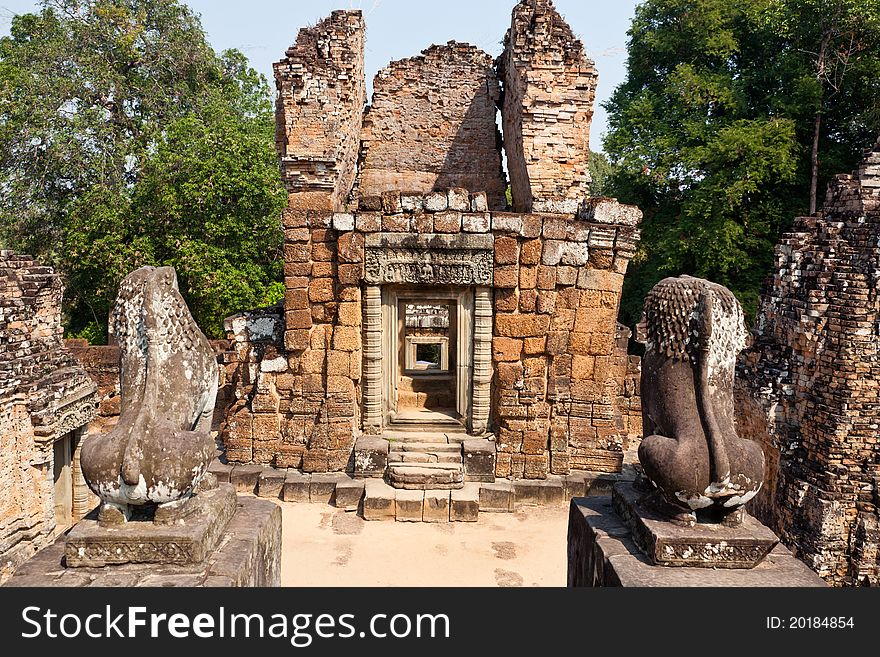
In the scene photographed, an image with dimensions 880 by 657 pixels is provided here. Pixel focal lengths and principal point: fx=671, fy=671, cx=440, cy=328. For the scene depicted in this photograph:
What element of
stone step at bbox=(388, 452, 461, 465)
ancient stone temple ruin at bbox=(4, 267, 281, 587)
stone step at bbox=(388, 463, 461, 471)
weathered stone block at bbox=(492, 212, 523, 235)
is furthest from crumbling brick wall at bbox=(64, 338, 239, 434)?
ancient stone temple ruin at bbox=(4, 267, 281, 587)

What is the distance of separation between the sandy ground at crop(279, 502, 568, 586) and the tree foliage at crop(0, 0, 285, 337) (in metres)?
8.52

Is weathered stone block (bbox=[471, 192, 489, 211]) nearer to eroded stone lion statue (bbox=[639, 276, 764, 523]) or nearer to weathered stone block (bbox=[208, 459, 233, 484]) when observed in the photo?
eroded stone lion statue (bbox=[639, 276, 764, 523])

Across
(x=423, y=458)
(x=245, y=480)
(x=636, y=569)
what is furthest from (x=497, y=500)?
(x=636, y=569)

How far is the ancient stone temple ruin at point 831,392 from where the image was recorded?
276 inches

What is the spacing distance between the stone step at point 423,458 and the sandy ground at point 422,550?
0.84 m

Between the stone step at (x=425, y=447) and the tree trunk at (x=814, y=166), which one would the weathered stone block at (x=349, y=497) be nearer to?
the stone step at (x=425, y=447)

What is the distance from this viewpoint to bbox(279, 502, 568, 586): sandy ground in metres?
A: 6.90

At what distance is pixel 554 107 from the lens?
10297 mm

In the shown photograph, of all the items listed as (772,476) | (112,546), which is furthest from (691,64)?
(112,546)

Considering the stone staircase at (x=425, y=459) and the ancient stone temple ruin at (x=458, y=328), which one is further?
the ancient stone temple ruin at (x=458, y=328)

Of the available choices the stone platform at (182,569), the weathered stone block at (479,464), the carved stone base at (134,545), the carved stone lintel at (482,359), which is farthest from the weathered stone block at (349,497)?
the carved stone base at (134,545)

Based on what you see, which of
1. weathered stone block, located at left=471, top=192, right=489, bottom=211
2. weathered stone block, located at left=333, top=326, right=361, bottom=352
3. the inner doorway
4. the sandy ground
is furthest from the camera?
weathered stone block, located at left=333, top=326, right=361, bottom=352
